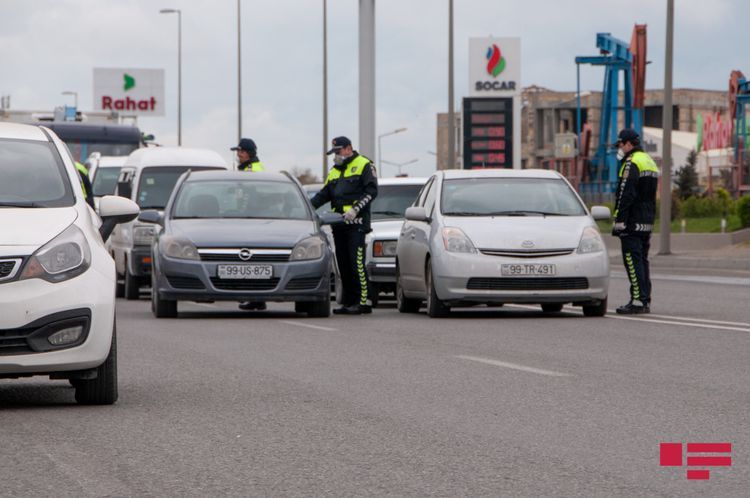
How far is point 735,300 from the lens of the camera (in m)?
21.3

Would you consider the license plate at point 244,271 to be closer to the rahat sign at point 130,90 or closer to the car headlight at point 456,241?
the car headlight at point 456,241

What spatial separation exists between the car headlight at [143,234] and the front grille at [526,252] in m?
7.47

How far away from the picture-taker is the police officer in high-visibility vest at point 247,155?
71.4 feet

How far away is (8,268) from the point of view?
8945mm

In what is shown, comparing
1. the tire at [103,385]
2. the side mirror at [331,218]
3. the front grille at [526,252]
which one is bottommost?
the tire at [103,385]

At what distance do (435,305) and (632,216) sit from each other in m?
2.30

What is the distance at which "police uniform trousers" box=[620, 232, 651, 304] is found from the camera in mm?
18047

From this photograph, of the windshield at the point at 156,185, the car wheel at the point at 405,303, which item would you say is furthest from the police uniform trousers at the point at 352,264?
the windshield at the point at 156,185

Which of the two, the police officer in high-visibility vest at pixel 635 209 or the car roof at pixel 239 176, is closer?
the police officer in high-visibility vest at pixel 635 209

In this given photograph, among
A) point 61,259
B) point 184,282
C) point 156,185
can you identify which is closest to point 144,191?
point 156,185

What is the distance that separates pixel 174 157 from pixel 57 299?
16.8m

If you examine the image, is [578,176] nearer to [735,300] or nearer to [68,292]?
[735,300]

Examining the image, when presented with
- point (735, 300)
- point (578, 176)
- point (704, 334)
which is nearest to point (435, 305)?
point (704, 334)

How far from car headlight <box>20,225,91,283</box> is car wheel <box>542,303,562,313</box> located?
1027 centimetres
